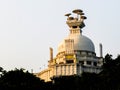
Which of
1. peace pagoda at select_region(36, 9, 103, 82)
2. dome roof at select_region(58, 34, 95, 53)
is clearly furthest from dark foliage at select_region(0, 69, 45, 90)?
dome roof at select_region(58, 34, 95, 53)

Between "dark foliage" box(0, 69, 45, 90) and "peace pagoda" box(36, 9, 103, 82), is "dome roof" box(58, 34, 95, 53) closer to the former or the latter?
"peace pagoda" box(36, 9, 103, 82)

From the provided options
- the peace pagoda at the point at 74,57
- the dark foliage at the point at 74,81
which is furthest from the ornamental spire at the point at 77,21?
the dark foliage at the point at 74,81

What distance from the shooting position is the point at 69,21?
152 metres

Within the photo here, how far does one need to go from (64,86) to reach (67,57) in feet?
123

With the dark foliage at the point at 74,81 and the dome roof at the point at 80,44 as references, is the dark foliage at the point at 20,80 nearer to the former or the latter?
the dark foliage at the point at 74,81

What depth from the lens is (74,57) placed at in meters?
143

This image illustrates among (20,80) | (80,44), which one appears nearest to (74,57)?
(80,44)

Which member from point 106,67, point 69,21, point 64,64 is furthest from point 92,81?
point 69,21

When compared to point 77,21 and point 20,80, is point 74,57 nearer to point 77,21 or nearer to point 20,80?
point 77,21

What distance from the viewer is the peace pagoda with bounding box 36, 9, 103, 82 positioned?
139625 mm

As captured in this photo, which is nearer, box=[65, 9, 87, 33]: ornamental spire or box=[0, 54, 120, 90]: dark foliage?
box=[0, 54, 120, 90]: dark foliage

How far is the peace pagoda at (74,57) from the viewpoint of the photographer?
458ft

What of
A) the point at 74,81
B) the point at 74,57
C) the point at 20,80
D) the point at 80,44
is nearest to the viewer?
the point at 20,80

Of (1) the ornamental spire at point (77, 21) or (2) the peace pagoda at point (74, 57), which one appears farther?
(1) the ornamental spire at point (77, 21)
